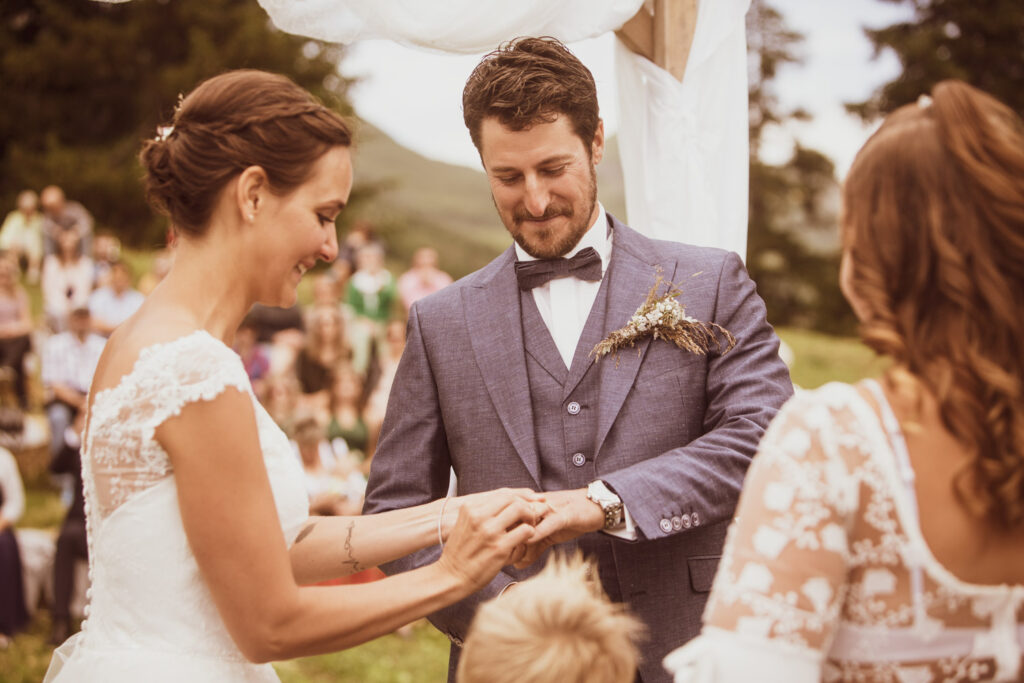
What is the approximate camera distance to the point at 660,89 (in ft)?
10.4

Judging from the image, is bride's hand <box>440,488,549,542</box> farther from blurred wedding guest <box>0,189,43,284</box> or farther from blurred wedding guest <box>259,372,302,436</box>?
blurred wedding guest <box>0,189,43,284</box>

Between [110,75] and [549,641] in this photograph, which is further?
[110,75]

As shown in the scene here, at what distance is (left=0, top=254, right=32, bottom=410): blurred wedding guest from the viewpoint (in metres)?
10.6

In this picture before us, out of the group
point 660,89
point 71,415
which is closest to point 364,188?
point 71,415

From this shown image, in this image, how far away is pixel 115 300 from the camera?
10.4 metres

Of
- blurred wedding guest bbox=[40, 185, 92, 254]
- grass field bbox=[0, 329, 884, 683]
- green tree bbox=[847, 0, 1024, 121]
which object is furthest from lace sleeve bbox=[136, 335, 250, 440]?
green tree bbox=[847, 0, 1024, 121]

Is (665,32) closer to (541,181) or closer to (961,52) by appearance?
(541,181)

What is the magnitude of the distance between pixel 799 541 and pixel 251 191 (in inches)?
51.2

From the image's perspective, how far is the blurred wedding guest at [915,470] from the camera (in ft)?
4.67

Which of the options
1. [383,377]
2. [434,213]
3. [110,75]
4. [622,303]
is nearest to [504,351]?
[622,303]

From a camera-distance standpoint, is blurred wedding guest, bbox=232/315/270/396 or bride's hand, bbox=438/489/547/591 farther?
blurred wedding guest, bbox=232/315/270/396

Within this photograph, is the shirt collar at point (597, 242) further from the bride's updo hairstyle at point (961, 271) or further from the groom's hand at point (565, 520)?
the bride's updo hairstyle at point (961, 271)

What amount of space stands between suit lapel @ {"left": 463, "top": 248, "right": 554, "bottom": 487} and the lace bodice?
3.42ft

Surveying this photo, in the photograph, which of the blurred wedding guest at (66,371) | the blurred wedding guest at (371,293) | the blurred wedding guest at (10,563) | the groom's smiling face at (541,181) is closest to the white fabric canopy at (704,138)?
the groom's smiling face at (541,181)
